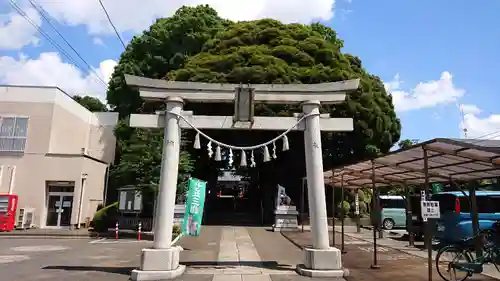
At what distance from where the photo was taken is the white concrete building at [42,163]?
21922 mm

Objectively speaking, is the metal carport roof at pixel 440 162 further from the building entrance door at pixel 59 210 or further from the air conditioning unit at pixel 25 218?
the air conditioning unit at pixel 25 218

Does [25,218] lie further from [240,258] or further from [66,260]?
[240,258]

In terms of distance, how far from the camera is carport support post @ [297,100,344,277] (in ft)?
28.5

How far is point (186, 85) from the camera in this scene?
966cm

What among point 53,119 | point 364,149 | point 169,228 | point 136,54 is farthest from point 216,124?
point 136,54

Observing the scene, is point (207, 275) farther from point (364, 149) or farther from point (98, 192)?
point (98, 192)

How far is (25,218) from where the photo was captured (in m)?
20.9

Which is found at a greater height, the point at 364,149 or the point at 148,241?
the point at 364,149

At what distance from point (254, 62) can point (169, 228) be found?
51.4 ft

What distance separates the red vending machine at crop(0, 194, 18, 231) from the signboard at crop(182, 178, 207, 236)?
1513 centimetres

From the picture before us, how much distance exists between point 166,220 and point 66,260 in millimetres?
4381

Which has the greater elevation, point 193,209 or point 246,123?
point 246,123

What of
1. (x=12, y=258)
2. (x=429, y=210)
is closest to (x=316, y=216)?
(x=429, y=210)

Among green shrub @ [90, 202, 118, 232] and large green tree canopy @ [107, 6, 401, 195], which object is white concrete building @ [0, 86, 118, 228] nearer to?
green shrub @ [90, 202, 118, 232]
